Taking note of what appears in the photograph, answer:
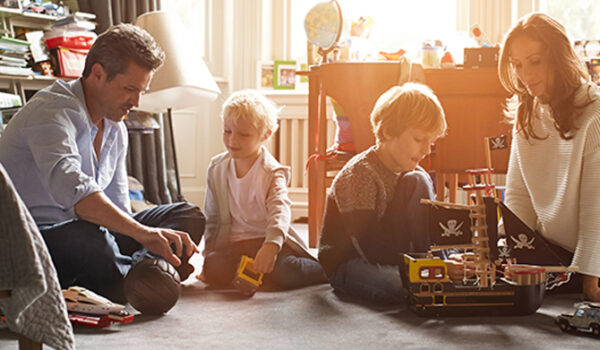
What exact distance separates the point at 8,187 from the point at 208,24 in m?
3.53

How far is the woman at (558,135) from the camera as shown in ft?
5.45

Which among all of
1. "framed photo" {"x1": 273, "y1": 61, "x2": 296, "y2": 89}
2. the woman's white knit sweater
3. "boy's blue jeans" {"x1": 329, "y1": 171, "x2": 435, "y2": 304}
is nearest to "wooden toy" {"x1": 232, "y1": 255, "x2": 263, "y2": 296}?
"boy's blue jeans" {"x1": 329, "y1": 171, "x2": 435, "y2": 304}

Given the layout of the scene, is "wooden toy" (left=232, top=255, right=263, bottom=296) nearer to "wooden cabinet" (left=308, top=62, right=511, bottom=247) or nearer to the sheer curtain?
"wooden cabinet" (left=308, top=62, right=511, bottom=247)

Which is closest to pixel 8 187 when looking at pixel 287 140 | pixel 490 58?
pixel 490 58

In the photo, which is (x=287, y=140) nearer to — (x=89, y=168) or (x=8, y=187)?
(x=89, y=168)

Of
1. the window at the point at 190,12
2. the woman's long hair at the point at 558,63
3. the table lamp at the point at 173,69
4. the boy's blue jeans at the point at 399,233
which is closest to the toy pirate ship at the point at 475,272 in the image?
the boy's blue jeans at the point at 399,233

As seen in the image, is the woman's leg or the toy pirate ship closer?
the toy pirate ship

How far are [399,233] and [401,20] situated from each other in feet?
8.75

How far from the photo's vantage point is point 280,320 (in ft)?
4.87

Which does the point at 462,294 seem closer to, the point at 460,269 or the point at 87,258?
the point at 460,269

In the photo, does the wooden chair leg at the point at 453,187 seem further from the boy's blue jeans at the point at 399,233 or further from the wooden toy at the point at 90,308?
the wooden toy at the point at 90,308

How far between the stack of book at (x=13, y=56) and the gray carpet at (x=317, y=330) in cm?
183

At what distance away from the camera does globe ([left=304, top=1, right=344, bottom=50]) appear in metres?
2.87

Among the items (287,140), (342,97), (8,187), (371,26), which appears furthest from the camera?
(287,140)
